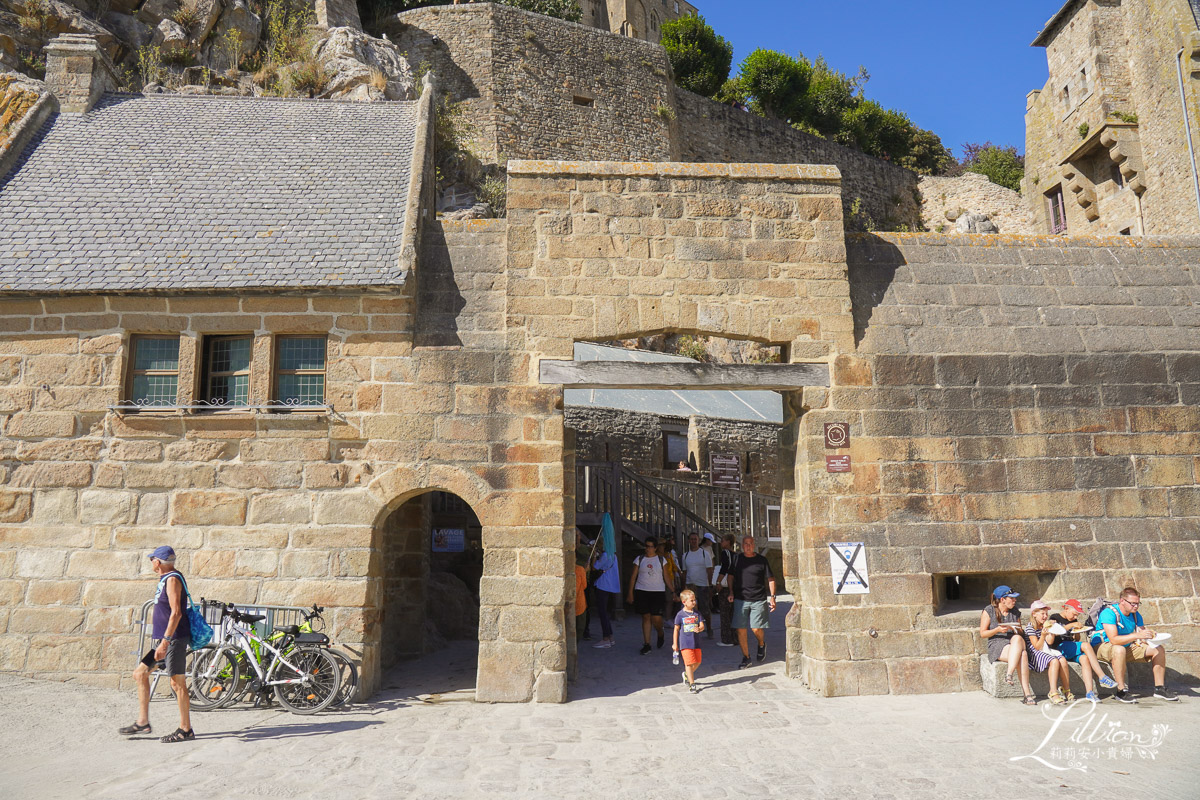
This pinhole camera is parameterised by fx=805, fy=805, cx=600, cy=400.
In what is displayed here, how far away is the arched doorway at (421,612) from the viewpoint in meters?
9.05

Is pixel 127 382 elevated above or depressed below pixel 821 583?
above

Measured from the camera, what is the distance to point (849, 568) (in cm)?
796

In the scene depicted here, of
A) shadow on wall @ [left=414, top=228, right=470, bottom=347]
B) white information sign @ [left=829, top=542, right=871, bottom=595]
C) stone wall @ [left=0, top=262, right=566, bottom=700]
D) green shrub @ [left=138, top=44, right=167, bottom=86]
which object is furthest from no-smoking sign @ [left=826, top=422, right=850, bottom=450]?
green shrub @ [left=138, top=44, right=167, bottom=86]

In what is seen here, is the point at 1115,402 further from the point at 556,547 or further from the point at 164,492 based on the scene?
the point at 164,492

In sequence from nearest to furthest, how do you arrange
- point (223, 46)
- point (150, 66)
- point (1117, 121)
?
point (150, 66) < point (1117, 121) < point (223, 46)

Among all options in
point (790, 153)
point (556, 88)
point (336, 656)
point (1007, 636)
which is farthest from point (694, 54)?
point (336, 656)

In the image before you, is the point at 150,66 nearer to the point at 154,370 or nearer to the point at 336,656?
the point at 154,370

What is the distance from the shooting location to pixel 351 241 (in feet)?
28.1

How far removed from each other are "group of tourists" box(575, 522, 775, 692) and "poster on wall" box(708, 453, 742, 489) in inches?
276

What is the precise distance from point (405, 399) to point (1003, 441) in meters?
6.16

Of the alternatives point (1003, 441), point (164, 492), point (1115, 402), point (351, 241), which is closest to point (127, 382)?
point (164, 492)

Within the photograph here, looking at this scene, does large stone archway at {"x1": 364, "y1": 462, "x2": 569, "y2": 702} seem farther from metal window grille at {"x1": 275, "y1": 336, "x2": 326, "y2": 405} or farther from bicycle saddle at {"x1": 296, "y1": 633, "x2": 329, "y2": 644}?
metal window grille at {"x1": 275, "y1": 336, "x2": 326, "y2": 405}

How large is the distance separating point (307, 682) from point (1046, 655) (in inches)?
261

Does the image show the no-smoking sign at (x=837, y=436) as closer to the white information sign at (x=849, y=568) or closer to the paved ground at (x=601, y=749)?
the white information sign at (x=849, y=568)
